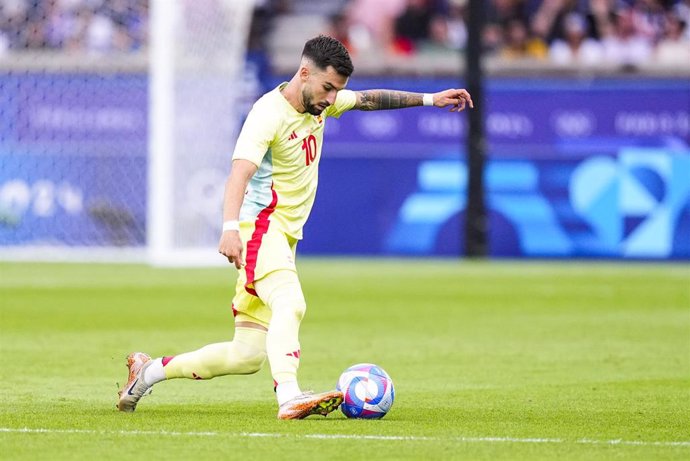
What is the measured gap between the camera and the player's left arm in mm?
8742

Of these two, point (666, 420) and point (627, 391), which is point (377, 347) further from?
point (666, 420)

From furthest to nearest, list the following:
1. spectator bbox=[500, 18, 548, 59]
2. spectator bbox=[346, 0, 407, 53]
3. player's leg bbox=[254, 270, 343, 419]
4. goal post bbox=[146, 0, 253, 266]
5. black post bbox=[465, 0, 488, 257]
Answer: spectator bbox=[346, 0, 407, 53] < spectator bbox=[500, 18, 548, 59] < black post bbox=[465, 0, 488, 257] < goal post bbox=[146, 0, 253, 266] < player's leg bbox=[254, 270, 343, 419]

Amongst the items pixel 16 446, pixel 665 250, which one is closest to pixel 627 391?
pixel 16 446

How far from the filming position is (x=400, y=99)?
8.84 metres

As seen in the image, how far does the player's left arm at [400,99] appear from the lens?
874 cm

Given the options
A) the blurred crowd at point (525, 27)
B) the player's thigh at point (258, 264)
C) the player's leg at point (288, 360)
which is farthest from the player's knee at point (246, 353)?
the blurred crowd at point (525, 27)

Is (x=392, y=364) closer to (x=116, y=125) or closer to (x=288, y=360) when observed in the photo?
(x=288, y=360)

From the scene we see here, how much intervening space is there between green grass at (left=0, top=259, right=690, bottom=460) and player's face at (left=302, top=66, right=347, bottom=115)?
5.54 ft

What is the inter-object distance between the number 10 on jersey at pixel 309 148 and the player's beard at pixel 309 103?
0.17 m

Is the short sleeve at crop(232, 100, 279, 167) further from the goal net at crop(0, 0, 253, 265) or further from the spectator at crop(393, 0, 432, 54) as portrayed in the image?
the spectator at crop(393, 0, 432, 54)

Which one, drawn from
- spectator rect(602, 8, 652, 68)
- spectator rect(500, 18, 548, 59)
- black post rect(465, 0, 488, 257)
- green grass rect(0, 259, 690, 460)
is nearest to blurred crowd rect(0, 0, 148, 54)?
green grass rect(0, 259, 690, 460)

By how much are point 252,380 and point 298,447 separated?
147 inches

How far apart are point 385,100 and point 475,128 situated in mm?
17286

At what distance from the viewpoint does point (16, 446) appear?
7016 millimetres
